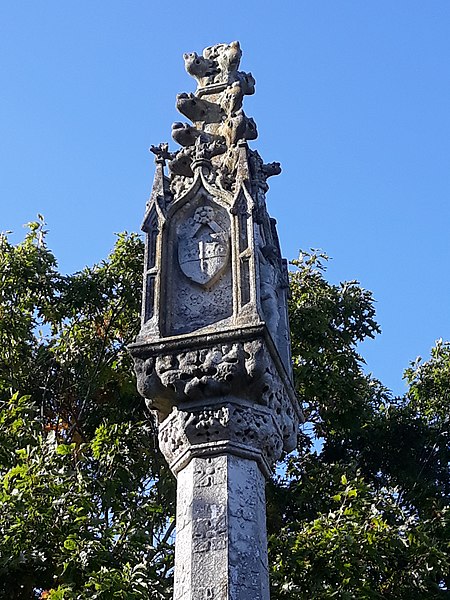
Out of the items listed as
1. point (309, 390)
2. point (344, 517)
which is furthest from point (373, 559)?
point (309, 390)

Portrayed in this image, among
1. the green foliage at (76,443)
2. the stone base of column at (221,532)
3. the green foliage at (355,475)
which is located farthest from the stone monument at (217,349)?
the green foliage at (355,475)

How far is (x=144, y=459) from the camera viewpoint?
1154 cm

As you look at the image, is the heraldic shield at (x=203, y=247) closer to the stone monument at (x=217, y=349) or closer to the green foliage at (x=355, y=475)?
the stone monument at (x=217, y=349)

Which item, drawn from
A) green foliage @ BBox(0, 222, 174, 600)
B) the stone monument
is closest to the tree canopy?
green foliage @ BBox(0, 222, 174, 600)

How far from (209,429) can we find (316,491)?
773 centimetres

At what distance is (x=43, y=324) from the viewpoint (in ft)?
44.2

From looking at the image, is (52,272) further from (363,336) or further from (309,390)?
(363,336)

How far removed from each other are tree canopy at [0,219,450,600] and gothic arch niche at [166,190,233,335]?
12.0 ft

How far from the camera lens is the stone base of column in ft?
13.7

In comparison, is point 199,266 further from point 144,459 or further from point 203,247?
point 144,459

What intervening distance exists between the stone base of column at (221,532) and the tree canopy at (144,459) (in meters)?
3.71

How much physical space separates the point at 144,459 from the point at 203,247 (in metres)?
6.56

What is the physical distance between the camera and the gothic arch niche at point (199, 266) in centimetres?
520

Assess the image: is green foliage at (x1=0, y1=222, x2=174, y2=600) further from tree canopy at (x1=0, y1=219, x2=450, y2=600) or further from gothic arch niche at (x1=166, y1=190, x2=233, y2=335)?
gothic arch niche at (x1=166, y1=190, x2=233, y2=335)
